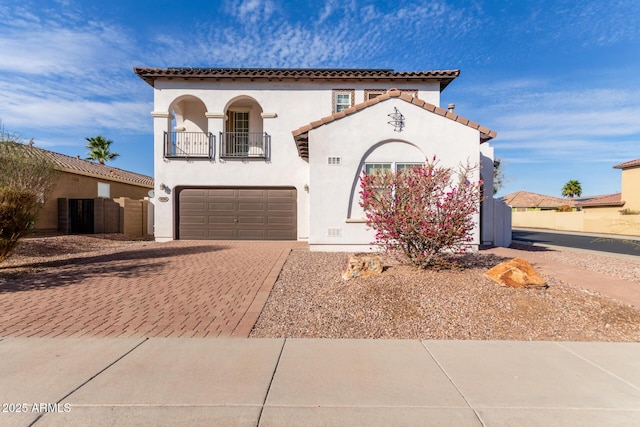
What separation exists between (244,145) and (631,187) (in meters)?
35.9

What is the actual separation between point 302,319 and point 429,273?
3.14m

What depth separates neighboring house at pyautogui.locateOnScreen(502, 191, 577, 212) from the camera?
170 ft

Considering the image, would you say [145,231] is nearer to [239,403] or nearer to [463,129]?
[463,129]

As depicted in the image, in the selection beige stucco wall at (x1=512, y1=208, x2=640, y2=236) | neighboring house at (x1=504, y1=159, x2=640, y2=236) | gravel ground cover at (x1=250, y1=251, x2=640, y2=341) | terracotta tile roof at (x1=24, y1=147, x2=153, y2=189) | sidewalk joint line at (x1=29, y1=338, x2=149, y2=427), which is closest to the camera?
sidewalk joint line at (x1=29, y1=338, x2=149, y2=427)

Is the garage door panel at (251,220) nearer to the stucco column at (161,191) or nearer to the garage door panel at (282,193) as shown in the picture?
the garage door panel at (282,193)

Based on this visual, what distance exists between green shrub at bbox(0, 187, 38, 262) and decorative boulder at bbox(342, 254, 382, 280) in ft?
28.3

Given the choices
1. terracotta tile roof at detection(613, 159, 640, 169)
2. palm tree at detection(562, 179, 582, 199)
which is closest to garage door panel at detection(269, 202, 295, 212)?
terracotta tile roof at detection(613, 159, 640, 169)

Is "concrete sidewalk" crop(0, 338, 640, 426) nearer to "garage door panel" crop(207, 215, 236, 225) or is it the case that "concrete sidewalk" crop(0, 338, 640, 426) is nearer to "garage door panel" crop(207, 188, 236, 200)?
"garage door panel" crop(207, 215, 236, 225)

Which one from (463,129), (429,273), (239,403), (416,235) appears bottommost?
(239,403)

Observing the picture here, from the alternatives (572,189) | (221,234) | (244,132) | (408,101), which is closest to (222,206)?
(221,234)

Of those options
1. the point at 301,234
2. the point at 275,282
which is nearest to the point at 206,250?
the point at 301,234

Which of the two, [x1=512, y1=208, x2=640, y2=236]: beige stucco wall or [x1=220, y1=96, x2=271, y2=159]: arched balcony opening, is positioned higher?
[x1=220, y1=96, x2=271, y2=159]: arched balcony opening

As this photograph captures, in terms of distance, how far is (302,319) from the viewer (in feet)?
17.1

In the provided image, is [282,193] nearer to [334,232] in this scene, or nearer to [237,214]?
[237,214]
